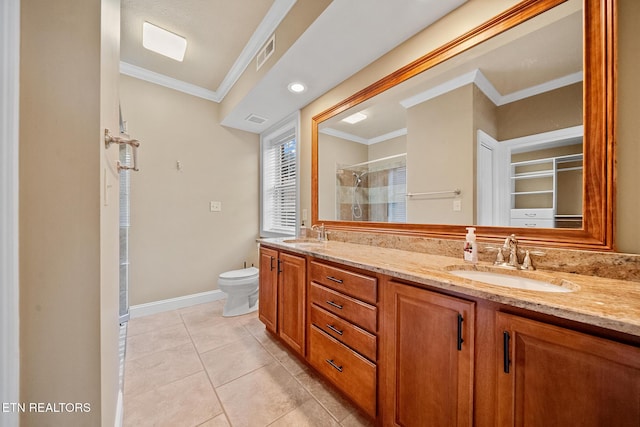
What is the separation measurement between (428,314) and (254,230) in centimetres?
293

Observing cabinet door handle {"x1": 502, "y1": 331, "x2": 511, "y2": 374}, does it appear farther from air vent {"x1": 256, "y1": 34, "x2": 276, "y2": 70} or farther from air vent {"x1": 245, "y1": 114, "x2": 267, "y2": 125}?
air vent {"x1": 245, "y1": 114, "x2": 267, "y2": 125}

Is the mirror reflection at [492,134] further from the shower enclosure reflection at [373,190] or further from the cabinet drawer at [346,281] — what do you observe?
the cabinet drawer at [346,281]

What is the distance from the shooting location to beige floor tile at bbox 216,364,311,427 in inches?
51.8

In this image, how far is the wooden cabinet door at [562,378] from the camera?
59cm

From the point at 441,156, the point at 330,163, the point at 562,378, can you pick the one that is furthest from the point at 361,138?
the point at 562,378

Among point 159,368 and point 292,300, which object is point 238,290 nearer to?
point 159,368

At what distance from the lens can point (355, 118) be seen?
6.89 ft

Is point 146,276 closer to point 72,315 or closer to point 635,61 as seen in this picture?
point 72,315

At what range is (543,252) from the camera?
3.60 ft

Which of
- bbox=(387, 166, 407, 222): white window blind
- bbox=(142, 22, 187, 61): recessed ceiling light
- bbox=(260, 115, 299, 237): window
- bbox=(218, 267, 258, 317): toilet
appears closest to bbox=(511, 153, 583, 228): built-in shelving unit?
bbox=(387, 166, 407, 222): white window blind

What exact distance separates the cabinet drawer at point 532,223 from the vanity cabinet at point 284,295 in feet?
4.10

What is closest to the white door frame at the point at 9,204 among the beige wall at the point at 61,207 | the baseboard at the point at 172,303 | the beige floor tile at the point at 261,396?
the beige wall at the point at 61,207

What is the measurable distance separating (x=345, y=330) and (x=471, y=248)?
2.72 ft

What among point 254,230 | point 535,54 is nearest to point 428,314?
point 535,54
